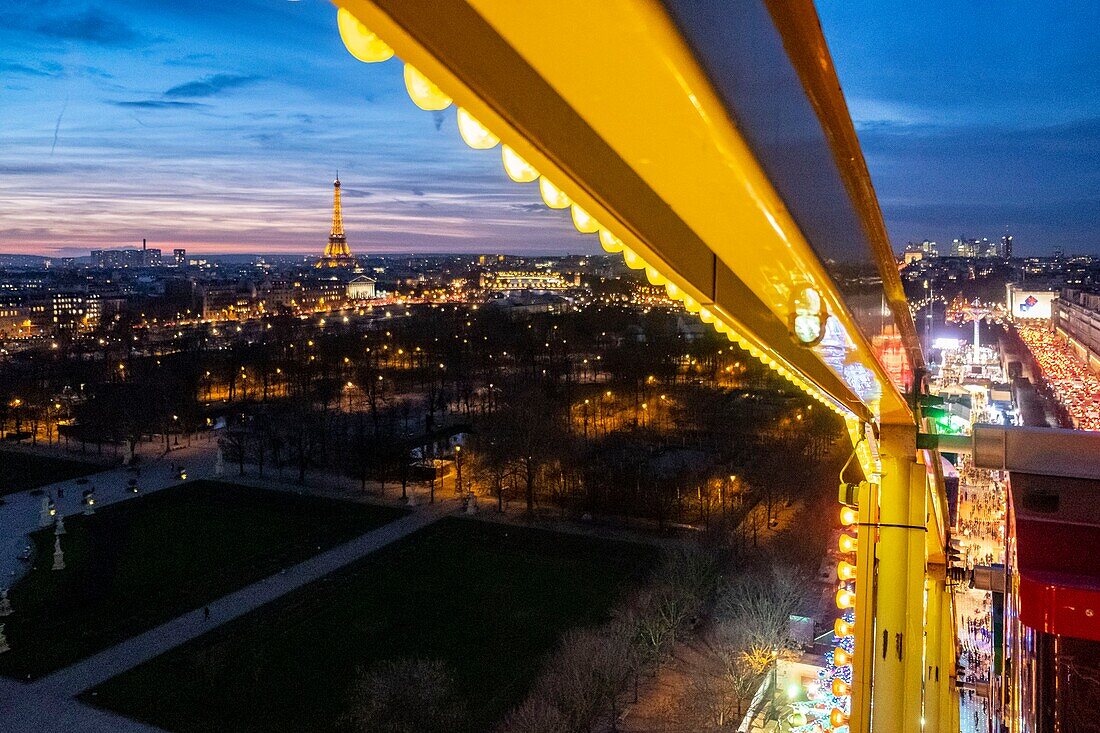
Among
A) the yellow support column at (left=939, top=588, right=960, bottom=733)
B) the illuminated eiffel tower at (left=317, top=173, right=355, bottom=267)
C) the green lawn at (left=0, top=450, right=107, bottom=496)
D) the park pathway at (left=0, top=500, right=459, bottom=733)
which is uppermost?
the illuminated eiffel tower at (left=317, top=173, right=355, bottom=267)

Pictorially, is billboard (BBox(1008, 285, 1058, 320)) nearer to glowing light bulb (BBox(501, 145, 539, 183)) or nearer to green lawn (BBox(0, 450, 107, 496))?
green lawn (BBox(0, 450, 107, 496))

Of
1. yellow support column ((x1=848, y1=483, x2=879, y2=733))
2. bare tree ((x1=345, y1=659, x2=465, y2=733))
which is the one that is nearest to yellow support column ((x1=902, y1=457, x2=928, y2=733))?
yellow support column ((x1=848, y1=483, x2=879, y2=733))

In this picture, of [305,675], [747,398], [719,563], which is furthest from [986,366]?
[305,675]

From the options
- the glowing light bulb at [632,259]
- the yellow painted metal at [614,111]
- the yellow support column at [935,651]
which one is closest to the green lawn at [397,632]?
the yellow support column at [935,651]

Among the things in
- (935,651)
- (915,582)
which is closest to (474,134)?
(915,582)

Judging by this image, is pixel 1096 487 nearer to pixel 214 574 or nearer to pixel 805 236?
pixel 805 236

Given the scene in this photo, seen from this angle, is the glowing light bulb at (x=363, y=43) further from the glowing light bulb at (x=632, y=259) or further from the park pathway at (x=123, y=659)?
the park pathway at (x=123, y=659)
